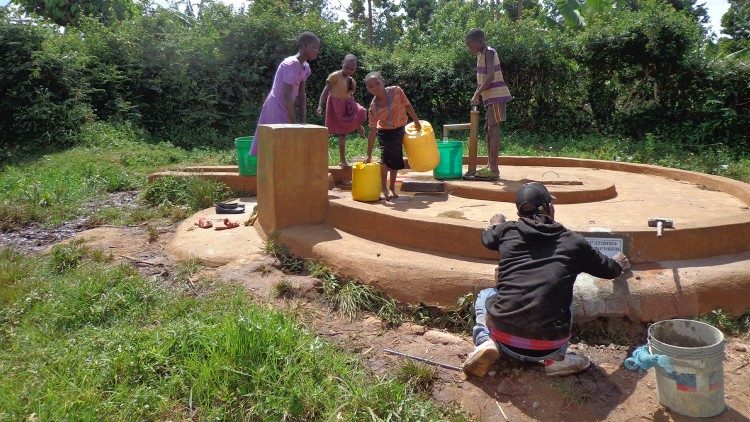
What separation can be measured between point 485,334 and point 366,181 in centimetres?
228

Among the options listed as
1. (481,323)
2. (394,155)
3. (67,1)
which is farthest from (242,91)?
(481,323)

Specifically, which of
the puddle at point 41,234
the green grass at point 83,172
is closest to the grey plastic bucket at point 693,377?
the puddle at point 41,234

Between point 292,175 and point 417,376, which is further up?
point 292,175

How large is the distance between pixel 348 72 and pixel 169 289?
10.1ft

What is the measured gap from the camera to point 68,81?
1062 centimetres

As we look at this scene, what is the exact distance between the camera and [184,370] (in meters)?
2.84

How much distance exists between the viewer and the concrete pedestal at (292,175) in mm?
4648

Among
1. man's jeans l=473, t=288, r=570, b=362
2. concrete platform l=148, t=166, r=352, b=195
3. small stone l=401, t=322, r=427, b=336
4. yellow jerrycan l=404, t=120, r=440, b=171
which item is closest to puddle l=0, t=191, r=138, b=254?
concrete platform l=148, t=166, r=352, b=195

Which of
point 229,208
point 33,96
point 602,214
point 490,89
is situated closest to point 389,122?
point 490,89

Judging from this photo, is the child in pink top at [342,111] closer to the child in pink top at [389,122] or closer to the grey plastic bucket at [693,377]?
the child in pink top at [389,122]

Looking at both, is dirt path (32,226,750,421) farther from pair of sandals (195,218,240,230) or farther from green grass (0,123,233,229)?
green grass (0,123,233,229)

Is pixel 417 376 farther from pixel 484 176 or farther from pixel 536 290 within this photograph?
pixel 484 176

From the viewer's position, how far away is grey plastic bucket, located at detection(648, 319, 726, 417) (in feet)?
8.84

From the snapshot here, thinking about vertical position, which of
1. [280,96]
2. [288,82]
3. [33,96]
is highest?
[33,96]
